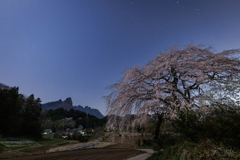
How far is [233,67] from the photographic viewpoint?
1057 cm

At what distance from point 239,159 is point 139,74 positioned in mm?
7649

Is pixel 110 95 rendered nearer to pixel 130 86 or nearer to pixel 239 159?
pixel 130 86

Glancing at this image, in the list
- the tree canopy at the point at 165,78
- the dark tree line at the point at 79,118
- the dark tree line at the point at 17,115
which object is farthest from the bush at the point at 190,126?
the dark tree line at the point at 79,118

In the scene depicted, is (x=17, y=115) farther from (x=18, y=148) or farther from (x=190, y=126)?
(x=190, y=126)

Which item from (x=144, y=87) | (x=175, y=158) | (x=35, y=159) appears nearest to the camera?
(x=175, y=158)

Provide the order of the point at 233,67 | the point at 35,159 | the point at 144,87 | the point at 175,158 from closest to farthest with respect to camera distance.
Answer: the point at 175,158
the point at 233,67
the point at 144,87
the point at 35,159

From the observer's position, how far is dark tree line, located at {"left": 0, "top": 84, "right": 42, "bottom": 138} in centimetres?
3347

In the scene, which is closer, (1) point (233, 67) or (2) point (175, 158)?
(2) point (175, 158)

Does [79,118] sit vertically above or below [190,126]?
below

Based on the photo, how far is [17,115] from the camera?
128 feet

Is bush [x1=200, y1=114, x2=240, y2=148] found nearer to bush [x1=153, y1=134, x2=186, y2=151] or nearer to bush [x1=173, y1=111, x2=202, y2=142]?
bush [x1=173, y1=111, x2=202, y2=142]

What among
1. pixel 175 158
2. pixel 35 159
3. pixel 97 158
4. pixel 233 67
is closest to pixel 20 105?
pixel 35 159

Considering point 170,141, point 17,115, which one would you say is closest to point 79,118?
point 17,115

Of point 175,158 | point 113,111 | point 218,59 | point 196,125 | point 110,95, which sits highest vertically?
point 218,59
